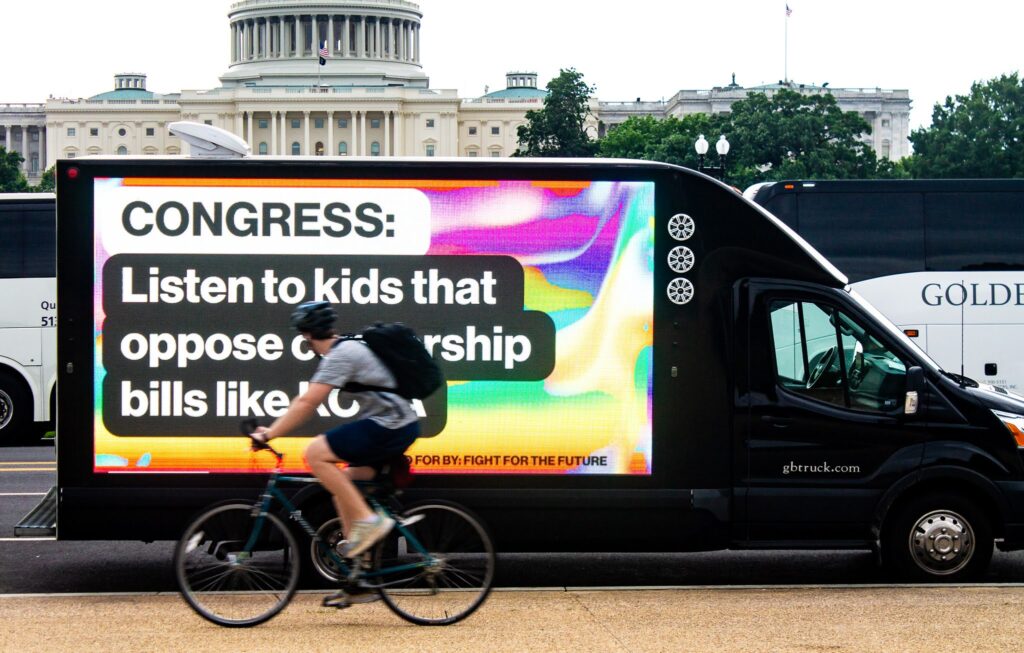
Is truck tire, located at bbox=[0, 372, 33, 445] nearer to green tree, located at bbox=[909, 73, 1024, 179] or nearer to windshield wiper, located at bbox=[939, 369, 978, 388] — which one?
windshield wiper, located at bbox=[939, 369, 978, 388]

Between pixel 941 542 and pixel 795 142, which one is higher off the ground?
pixel 795 142

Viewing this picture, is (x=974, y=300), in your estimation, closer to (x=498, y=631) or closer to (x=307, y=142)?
(x=498, y=631)

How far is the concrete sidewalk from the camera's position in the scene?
7.05m

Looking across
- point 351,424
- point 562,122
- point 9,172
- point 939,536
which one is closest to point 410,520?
point 351,424

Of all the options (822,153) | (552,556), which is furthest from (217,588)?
(822,153)

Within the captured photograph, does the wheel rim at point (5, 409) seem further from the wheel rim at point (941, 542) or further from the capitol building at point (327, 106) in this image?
the capitol building at point (327, 106)

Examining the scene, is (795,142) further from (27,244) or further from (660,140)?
(27,244)

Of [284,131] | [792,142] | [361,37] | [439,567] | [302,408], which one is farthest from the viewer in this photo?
[361,37]

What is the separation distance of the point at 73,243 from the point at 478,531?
3089mm

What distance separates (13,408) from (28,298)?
1478mm

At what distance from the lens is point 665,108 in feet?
474

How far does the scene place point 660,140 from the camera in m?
84.6

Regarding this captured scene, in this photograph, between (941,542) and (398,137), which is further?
(398,137)

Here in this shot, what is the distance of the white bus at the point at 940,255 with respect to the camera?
18984 mm
